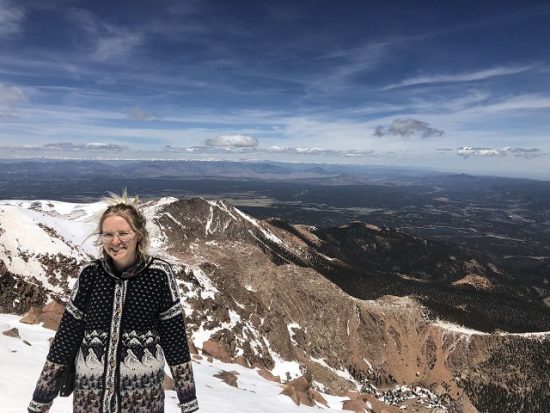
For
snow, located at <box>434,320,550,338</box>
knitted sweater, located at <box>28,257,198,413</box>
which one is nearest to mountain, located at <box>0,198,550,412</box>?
snow, located at <box>434,320,550,338</box>

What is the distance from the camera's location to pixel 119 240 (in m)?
5.82

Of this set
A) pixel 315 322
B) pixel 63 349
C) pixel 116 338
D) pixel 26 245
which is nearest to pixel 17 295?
pixel 26 245

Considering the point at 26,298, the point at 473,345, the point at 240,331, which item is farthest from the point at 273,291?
the point at 26,298

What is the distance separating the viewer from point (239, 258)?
114m

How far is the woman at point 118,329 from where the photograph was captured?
5781 mm

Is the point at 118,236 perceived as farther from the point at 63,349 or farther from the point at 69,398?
the point at 69,398

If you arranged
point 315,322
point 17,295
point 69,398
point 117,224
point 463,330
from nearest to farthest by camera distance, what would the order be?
1. point 117,224
2. point 69,398
3. point 17,295
4. point 315,322
5. point 463,330

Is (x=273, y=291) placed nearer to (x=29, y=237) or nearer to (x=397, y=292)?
(x=29, y=237)

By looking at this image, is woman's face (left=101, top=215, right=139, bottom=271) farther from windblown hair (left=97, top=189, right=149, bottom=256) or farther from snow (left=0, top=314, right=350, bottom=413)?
snow (left=0, top=314, right=350, bottom=413)

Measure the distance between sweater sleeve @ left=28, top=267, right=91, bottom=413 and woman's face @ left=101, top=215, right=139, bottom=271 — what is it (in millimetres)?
599

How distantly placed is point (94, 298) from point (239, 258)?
10895 centimetres

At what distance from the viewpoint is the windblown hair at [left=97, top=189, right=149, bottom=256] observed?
233 inches

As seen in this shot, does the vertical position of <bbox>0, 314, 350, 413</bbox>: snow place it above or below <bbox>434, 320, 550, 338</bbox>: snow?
above

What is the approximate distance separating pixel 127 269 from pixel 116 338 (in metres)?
1.01
